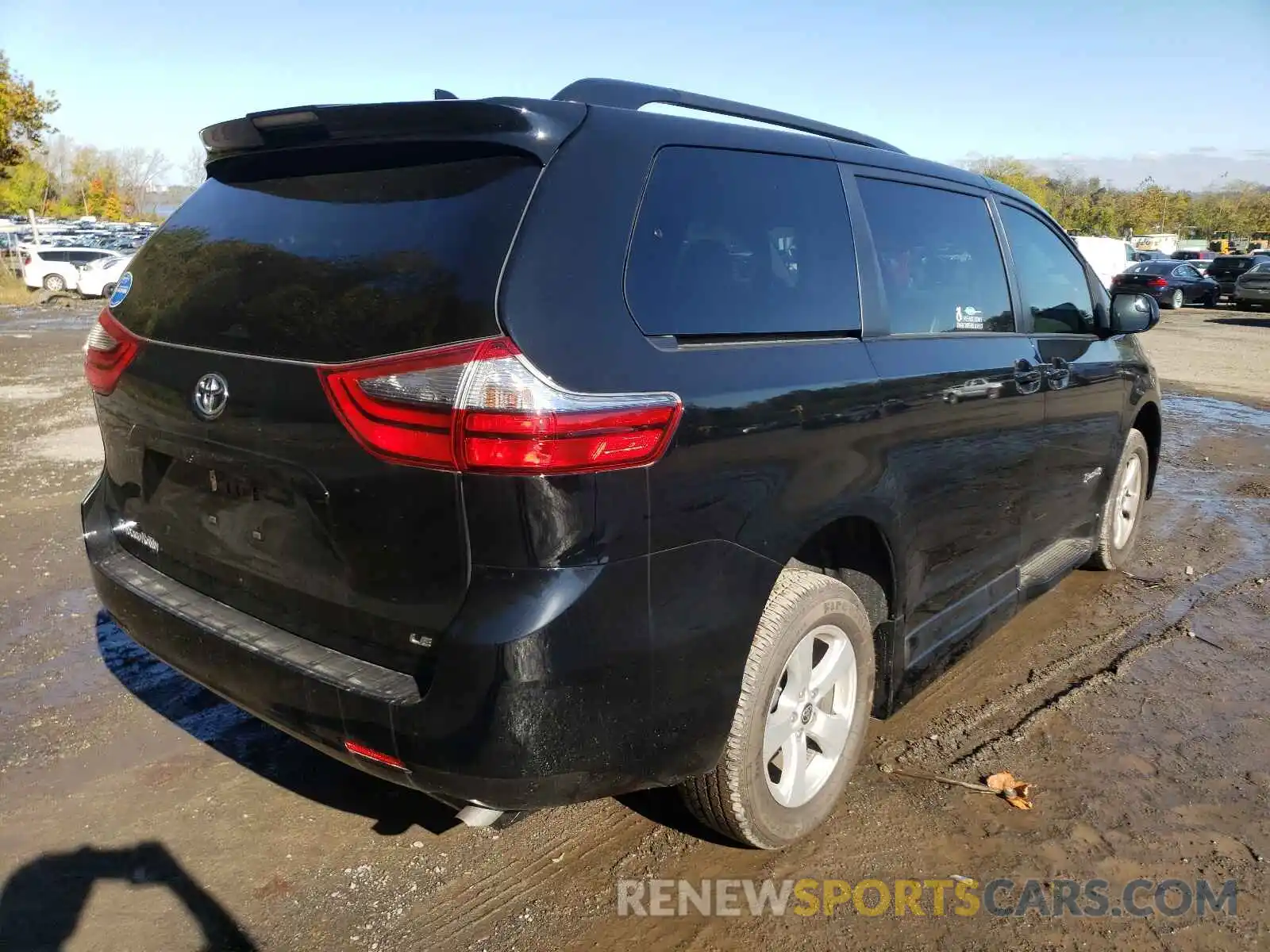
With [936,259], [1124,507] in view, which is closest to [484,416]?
[936,259]

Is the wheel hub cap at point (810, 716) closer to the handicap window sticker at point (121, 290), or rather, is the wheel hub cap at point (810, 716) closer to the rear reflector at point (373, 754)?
the rear reflector at point (373, 754)

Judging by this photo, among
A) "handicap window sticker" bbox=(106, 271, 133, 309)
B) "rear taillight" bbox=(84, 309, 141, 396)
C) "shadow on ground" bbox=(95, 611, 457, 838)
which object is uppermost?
"handicap window sticker" bbox=(106, 271, 133, 309)

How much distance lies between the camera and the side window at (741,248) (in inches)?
91.1

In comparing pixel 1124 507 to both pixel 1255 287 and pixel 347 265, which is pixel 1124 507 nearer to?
pixel 347 265

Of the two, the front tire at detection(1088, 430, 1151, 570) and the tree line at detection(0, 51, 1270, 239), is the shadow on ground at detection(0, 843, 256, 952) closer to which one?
the front tire at detection(1088, 430, 1151, 570)

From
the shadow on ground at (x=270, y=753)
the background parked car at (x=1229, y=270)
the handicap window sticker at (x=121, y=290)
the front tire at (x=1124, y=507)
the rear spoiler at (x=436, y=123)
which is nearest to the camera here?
the rear spoiler at (x=436, y=123)

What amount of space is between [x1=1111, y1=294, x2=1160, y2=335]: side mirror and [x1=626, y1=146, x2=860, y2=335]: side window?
2350mm

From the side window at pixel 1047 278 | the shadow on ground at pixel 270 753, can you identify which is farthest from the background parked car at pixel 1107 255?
the shadow on ground at pixel 270 753

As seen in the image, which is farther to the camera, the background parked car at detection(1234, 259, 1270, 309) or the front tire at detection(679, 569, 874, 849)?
the background parked car at detection(1234, 259, 1270, 309)

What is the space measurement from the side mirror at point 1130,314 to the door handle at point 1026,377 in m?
1.13

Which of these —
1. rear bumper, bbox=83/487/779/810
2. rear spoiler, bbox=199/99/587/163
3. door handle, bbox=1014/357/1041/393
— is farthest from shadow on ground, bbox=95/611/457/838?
door handle, bbox=1014/357/1041/393

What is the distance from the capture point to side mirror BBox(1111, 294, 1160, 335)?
4656mm

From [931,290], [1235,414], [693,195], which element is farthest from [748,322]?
[1235,414]

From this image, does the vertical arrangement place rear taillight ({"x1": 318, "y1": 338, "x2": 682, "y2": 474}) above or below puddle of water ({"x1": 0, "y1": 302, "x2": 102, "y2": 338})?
above
